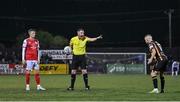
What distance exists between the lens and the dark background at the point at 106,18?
69.8 m

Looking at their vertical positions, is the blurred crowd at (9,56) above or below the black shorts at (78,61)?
above

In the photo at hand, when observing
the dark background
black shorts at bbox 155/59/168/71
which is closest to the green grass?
black shorts at bbox 155/59/168/71

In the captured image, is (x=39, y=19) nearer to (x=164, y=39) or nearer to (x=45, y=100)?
(x=164, y=39)

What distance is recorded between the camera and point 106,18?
70.9 meters

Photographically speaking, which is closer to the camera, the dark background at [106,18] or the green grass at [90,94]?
the green grass at [90,94]

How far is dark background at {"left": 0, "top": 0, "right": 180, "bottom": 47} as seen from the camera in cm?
6975

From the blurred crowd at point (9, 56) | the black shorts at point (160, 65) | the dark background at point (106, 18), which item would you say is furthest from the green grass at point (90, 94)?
the dark background at point (106, 18)

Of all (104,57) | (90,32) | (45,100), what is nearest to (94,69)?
(104,57)

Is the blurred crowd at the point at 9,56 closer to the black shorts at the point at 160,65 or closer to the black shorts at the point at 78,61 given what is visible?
the black shorts at the point at 78,61

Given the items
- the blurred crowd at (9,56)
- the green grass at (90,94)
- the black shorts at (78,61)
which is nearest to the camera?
the green grass at (90,94)

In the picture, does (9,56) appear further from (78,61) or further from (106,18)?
(78,61)

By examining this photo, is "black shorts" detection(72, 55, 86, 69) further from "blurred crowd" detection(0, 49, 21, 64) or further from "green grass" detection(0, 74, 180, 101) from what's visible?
"blurred crowd" detection(0, 49, 21, 64)

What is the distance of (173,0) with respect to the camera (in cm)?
6950

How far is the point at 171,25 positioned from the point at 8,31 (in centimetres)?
1999
